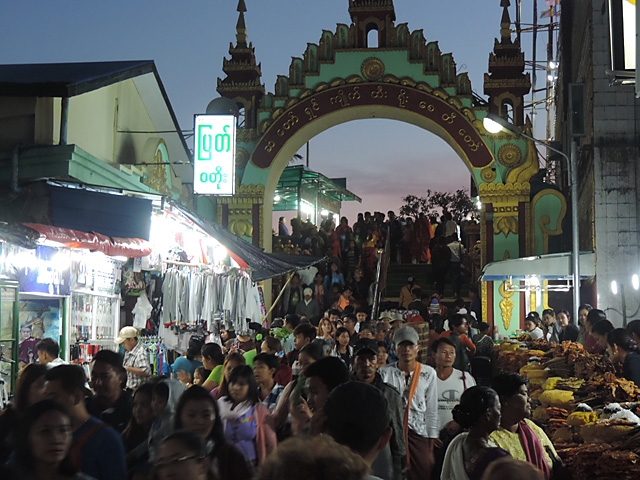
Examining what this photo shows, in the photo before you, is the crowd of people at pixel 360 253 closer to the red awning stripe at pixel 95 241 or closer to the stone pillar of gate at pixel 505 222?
the stone pillar of gate at pixel 505 222

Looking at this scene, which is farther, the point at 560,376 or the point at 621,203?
the point at 621,203

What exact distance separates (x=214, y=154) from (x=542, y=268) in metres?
8.97

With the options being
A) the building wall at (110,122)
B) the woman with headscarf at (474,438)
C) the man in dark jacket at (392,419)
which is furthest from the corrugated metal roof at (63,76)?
the woman with headscarf at (474,438)

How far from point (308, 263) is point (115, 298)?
5534mm

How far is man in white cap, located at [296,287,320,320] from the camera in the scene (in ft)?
77.1

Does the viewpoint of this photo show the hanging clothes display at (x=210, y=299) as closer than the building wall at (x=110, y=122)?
Yes

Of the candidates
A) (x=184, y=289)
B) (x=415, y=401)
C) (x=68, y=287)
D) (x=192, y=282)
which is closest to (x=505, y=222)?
(x=192, y=282)

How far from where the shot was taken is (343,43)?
26891mm

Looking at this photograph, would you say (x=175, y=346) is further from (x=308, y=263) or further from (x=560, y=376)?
(x=560, y=376)

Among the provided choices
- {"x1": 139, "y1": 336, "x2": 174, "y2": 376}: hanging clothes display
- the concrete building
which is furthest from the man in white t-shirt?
the concrete building

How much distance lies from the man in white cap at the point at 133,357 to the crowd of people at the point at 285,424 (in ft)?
9.74

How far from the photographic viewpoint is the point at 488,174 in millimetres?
25922

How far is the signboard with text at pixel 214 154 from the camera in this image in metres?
20.8

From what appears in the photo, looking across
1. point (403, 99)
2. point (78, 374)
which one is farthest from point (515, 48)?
point (78, 374)
